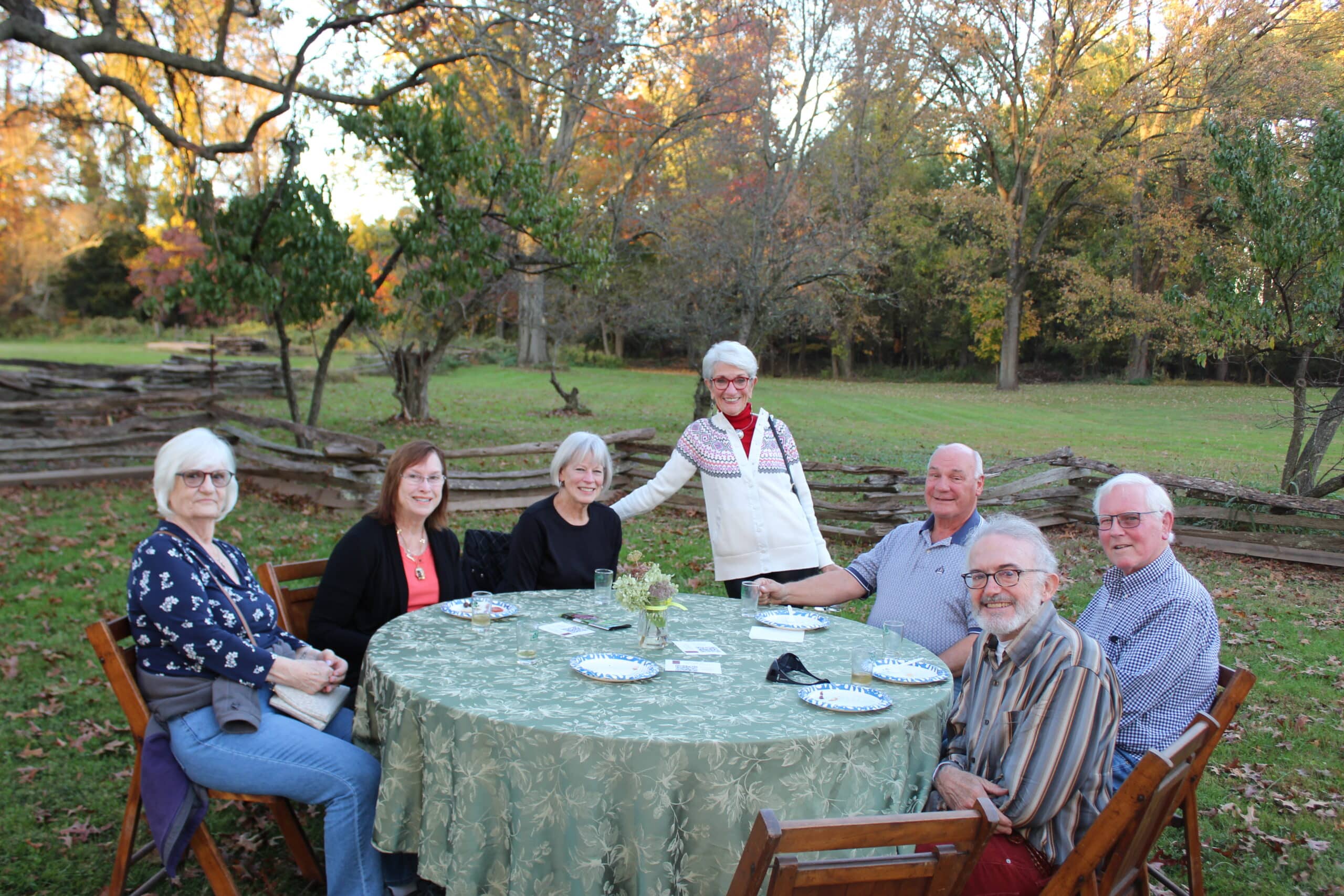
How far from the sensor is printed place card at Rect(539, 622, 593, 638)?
134 inches

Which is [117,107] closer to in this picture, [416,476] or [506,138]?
[506,138]

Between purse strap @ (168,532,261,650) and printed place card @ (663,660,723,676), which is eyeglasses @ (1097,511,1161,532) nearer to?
printed place card @ (663,660,723,676)

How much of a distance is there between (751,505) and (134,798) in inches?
111

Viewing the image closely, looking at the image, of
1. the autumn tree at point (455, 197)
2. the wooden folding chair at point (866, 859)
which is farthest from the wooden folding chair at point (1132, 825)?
the autumn tree at point (455, 197)

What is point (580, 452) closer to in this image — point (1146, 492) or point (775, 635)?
point (775, 635)

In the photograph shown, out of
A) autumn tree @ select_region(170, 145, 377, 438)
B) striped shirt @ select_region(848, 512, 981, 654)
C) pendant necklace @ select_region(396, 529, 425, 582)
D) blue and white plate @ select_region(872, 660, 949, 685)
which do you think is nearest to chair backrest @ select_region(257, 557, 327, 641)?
pendant necklace @ select_region(396, 529, 425, 582)

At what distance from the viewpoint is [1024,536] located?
270 cm

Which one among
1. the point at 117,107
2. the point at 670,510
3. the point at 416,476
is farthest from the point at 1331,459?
the point at 117,107

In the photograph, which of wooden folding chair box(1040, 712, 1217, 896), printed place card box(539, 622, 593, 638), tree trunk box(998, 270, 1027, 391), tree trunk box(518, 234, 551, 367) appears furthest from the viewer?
tree trunk box(998, 270, 1027, 391)

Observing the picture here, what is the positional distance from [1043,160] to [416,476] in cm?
3008

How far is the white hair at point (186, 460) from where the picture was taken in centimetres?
315

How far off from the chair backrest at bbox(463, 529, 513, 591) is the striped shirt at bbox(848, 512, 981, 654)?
1.98 meters

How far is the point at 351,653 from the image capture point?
3744mm

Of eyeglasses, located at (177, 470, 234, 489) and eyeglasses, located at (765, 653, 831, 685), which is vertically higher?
eyeglasses, located at (177, 470, 234, 489)
